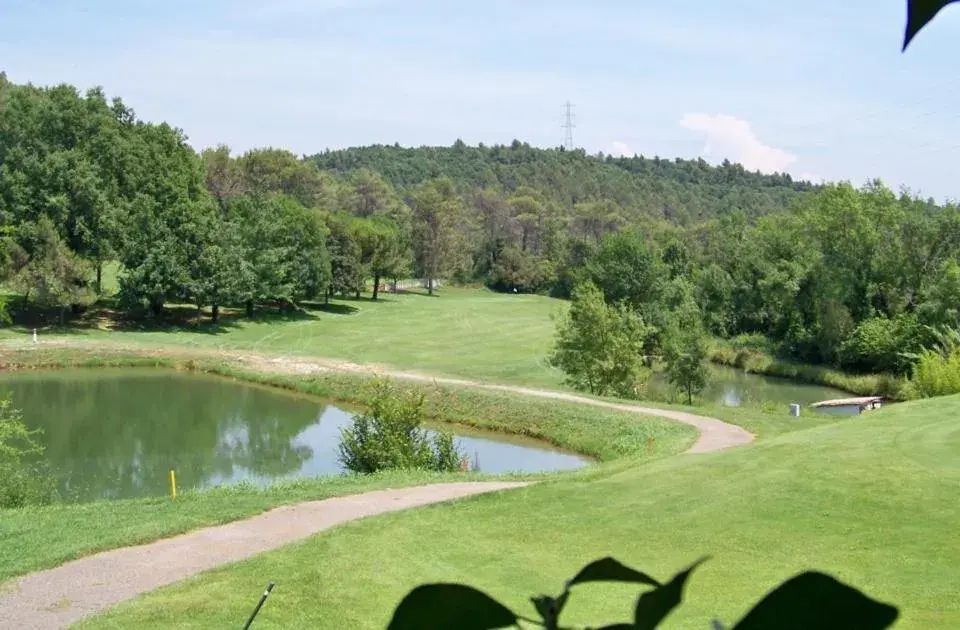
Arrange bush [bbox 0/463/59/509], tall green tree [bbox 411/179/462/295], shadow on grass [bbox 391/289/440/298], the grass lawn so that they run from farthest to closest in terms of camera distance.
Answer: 1. tall green tree [bbox 411/179/462/295]
2. shadow on grass [bbox 391/289/440/298]
3. bush [bbox 0/463/59/509]
4. the grass lawn

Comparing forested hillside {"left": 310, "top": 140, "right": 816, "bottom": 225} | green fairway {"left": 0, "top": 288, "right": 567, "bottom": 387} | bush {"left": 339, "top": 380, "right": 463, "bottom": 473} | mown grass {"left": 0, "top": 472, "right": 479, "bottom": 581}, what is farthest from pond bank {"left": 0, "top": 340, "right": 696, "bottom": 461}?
forested hillside {"left": 310, "top": 140, "right": 816, "bottom": 225}

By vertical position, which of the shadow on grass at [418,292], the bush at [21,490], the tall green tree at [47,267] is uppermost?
the tall green tree at [47,267]

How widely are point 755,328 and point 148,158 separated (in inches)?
1214

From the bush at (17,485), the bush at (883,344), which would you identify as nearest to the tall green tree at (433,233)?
the bush at (883,344)

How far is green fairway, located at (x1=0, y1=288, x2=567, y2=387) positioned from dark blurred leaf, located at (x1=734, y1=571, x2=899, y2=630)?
32883 mm

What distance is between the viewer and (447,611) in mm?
550

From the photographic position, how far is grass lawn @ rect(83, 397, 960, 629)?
29.7ft

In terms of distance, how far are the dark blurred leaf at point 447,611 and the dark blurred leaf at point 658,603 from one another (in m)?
0.07

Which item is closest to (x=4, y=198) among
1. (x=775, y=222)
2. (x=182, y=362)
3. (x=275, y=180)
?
(x=182, y=362)

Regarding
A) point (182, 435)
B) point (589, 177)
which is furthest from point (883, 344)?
point (589, 177)

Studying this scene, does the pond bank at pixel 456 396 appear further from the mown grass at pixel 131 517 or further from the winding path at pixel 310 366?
the mown grass at pixel 131 517

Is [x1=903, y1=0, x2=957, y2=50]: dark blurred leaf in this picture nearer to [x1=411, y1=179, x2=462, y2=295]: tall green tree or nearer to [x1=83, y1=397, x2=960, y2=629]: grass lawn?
[x1=83, y1=397, x2=960, y2=629]: grass lawn

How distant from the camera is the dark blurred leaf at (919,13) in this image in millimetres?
532

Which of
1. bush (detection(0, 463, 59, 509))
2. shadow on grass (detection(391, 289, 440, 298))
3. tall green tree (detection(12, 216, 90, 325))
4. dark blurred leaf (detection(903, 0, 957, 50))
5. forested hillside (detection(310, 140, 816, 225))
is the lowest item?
bush (detection(0, 463, 59, 509))
